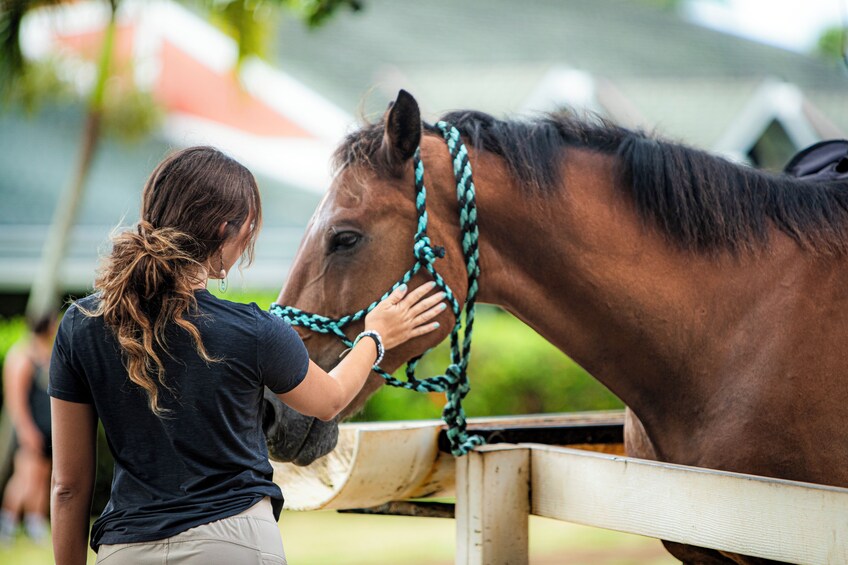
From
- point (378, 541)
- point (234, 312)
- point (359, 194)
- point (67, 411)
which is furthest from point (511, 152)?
point (378, 541)

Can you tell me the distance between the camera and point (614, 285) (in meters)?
2.48

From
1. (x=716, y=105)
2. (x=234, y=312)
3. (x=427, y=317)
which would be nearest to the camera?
(x=234, y=312)

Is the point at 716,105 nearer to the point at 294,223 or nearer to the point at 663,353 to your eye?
the point at 294,223

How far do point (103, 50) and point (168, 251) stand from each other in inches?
314

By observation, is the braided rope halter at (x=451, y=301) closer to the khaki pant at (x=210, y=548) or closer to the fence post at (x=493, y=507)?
the fence post at (x=493, y=507)

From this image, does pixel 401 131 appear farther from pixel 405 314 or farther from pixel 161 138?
pixel 161 138

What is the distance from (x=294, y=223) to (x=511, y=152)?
992cm

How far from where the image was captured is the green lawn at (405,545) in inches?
265

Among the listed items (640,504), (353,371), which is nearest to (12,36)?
(353,371)

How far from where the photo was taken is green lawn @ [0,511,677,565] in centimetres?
673

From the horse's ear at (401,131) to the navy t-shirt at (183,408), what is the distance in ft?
2.61

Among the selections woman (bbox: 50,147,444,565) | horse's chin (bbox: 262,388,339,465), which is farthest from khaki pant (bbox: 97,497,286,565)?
horse's chin (bbox: 262,388,339,465)

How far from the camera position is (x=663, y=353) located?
248 centimetres

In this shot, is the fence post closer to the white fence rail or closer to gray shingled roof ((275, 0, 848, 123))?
the white fence rail
